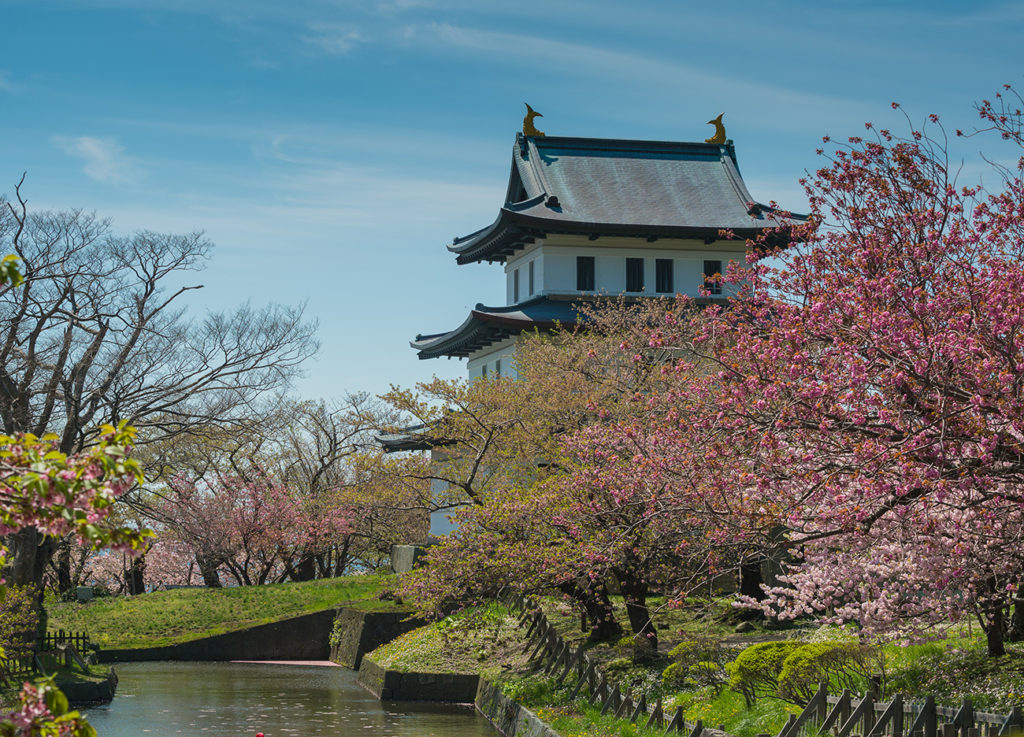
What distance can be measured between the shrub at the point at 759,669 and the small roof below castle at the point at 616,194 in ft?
84.4

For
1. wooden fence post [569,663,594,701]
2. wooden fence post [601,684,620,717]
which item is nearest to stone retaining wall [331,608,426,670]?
wooden fence post [569,663,594,701]

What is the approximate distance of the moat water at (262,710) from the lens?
2077 centimetres

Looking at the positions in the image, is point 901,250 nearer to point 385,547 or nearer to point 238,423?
point 238,423

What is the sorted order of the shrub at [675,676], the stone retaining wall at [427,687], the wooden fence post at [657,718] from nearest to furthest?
the wooden fence post at [657,718], the shrub at [675,676], the stone retaining wall at [427,687]

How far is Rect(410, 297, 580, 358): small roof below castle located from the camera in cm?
3762

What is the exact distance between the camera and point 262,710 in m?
23.6

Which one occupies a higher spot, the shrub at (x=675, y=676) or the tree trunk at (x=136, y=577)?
the shrub at (x=675, y=676)

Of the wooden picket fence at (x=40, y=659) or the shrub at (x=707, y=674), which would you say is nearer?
the shrub at (x=707, y=674)

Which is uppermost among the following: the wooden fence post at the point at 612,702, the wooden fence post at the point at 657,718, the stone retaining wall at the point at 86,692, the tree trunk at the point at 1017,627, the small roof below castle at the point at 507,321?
the small roof below castle at the point at 507,321

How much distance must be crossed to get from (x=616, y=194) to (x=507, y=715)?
2592 centimetres

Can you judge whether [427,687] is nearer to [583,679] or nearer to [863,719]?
[583,679]

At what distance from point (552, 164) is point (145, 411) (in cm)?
2182

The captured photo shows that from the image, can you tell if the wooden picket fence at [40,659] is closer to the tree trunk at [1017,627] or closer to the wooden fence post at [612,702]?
the wooden fence post at [612,702]

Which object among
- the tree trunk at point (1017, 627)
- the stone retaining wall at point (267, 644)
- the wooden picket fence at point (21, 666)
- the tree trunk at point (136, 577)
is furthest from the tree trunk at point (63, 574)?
the tree trunk at point (1017, 627)
